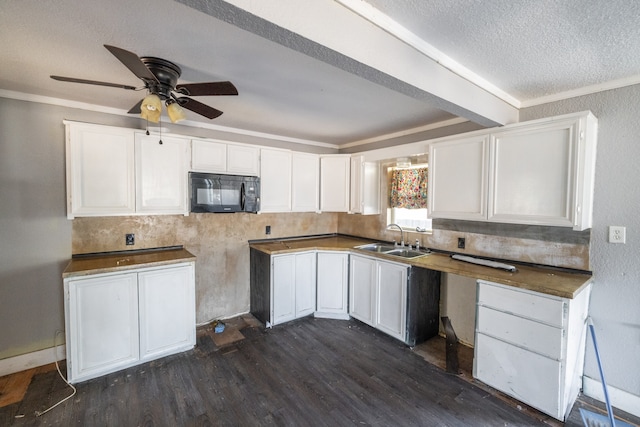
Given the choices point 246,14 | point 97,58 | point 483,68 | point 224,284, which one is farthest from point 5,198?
point 483,68

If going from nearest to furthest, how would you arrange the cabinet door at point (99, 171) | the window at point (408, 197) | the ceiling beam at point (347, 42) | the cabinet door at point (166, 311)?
the ceiling beam at point (347, 42) → the cabinet door at point (99, 171) → the cabinet door at point (166, 311) → the window at point (408, 197)

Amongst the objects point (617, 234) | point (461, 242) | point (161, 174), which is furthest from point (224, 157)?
point (617, 234)

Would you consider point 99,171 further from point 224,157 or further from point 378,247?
point 378,247

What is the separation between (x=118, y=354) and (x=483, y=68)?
11.8ft

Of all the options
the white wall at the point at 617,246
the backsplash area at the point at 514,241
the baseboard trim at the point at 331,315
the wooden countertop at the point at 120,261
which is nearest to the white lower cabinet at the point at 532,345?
the white wall at the point at 617,246

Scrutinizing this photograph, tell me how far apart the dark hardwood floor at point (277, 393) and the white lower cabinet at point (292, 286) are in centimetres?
47

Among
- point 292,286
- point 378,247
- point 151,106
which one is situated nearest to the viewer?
point 151,106

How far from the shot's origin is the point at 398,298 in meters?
2.83

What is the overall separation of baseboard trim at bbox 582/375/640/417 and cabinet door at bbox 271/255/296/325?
2.70m

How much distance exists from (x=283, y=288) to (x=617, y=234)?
9.79 ft

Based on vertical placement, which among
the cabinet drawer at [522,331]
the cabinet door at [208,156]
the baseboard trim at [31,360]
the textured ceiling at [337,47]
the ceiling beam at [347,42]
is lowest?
the baseboard trim at [31,360]

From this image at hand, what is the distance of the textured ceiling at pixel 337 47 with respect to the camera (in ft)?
3.93

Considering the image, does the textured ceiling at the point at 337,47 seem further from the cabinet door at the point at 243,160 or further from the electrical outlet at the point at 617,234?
the electrical outlet at the point at 617,234

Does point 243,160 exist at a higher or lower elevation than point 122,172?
higher
